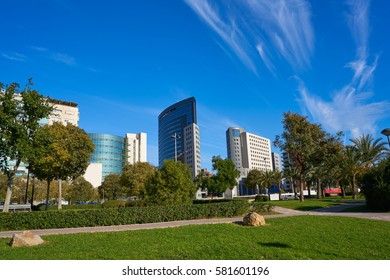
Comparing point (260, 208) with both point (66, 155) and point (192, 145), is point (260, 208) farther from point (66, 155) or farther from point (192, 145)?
point (192, 145)

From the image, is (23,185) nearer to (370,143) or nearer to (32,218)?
(32,218)

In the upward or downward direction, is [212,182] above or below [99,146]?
below

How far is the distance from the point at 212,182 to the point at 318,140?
19165 millimetres

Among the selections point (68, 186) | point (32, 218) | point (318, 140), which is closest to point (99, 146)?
point (68, 186)

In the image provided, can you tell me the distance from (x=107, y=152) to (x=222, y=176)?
344 ft

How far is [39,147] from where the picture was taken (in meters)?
22.1

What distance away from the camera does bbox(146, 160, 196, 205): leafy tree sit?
27484 mm

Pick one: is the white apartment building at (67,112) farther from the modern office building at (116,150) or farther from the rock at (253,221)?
the rock at (253,221)

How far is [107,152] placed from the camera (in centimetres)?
14338

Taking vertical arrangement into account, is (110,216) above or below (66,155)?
below

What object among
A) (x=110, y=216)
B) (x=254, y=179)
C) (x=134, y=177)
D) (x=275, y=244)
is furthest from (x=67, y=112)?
(x=275, y=244)

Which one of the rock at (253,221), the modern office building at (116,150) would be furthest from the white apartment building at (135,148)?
the rock at (253,221)
